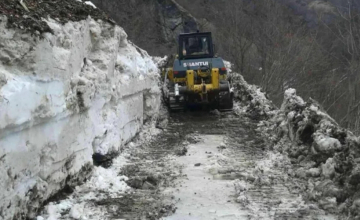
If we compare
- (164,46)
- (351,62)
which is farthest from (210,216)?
(164,46)

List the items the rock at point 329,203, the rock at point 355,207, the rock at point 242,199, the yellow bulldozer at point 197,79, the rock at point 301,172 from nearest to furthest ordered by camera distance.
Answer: the rock at point 355,207 → the rock at point 329,203 → the rock at point 242,199 → the rock at point 301,172 → the yellow bulldozer at point 197,79

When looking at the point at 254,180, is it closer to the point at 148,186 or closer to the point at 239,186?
the point at 239,186

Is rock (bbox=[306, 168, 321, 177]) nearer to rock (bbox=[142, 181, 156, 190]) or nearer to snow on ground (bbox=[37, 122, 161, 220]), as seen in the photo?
rock (bbox=[142, 181, 156, 190])

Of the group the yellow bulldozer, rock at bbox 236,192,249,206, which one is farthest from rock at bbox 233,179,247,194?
the yellow bulldozer

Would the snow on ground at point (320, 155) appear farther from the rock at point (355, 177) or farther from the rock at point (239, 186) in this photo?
the rock at point (239, 186)

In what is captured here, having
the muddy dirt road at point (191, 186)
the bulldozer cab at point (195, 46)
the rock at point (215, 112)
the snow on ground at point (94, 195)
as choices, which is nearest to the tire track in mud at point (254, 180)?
the muddy dirt road at point (191, 186)

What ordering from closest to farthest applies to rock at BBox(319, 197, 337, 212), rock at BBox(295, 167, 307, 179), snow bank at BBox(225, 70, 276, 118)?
rock at BBox(319, 197, 337, 212), rock at BBox(295, 167, 307, 179), snow bank at BBox(225, 70, 276, 118)

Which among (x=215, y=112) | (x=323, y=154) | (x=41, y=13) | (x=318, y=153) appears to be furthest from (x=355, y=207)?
(x=215, y=112)

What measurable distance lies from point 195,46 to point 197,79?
1455 mm

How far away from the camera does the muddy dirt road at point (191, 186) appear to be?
17.9 ft

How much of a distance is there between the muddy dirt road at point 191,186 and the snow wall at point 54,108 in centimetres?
39

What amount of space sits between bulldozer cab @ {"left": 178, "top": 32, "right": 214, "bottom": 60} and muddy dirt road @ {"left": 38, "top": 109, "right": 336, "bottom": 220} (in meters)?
5.09

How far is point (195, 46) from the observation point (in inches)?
569

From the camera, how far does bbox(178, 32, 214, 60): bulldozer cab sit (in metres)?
14.3
